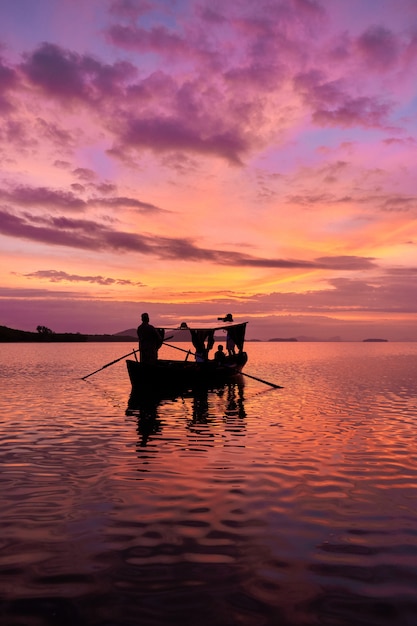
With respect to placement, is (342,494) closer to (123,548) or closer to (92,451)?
(123,548)

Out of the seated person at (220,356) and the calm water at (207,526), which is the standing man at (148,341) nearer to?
the seated person at (220,356)

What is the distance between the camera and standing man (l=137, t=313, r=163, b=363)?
28.4 metres

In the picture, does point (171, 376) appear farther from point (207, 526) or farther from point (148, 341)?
point (207, 526)

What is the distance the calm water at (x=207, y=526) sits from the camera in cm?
587

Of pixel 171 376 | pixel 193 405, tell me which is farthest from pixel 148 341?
pixel 193 405

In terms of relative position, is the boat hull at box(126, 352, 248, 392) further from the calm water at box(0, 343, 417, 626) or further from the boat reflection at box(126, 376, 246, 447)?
the calm water at box(0, 343, 417, 626)

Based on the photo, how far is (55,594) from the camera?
609 centimetres

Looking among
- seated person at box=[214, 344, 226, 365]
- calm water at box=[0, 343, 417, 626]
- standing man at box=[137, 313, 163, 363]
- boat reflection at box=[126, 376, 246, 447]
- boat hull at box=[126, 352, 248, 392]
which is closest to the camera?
calm water at box=[0, 343, 417, 626]

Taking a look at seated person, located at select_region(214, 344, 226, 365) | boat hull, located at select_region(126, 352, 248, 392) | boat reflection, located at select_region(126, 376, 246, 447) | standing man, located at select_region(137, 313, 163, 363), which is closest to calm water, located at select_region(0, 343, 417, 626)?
boat reflection, located at select_region(126, 376, 246, 447)

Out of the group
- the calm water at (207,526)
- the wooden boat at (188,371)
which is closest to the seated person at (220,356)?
the wooden boat at (188,371)

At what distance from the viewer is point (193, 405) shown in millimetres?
26172

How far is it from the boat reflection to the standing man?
2424 millimetres

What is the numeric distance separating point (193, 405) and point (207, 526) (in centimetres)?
1774

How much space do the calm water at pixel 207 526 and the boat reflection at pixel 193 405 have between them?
59.0 inches
